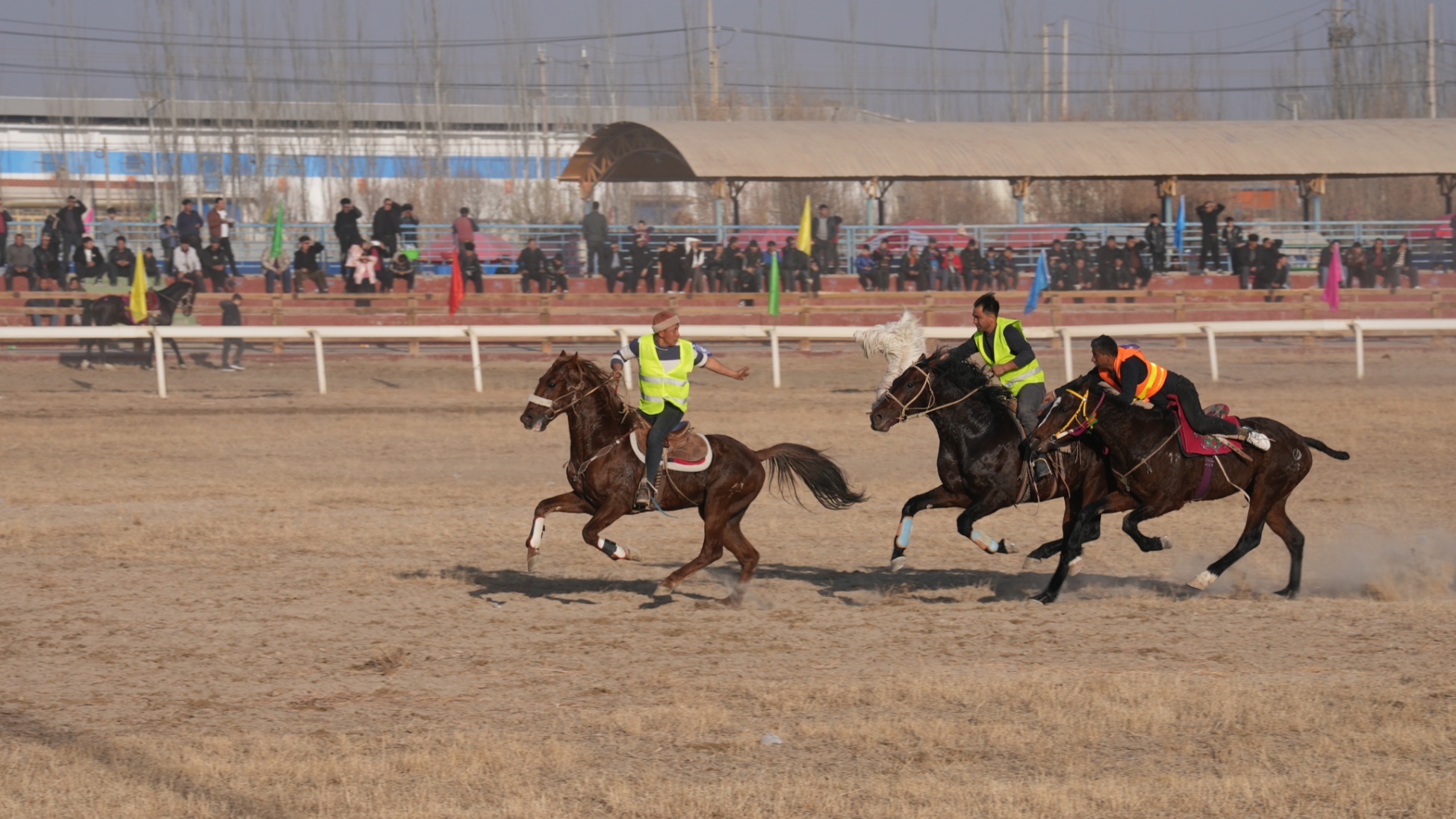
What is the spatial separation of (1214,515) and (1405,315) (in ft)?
75.3

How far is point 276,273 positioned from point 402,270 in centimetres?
253

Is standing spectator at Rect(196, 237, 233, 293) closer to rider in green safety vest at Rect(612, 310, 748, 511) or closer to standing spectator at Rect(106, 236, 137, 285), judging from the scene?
standing spectator at Rect(106, 236, 137, 285)

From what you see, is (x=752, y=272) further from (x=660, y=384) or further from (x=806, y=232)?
(x=660, y=384)

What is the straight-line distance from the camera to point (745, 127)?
38344 mm

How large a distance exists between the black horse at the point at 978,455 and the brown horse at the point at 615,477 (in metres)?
1.09

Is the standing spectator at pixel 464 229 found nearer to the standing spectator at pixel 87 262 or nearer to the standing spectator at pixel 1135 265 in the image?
the standing spectator at pixel 87 262

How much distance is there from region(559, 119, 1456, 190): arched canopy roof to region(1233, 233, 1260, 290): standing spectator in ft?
17.1

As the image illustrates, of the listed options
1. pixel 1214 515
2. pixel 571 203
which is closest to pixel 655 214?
pixel 571 203

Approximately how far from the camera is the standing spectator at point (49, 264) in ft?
89.6

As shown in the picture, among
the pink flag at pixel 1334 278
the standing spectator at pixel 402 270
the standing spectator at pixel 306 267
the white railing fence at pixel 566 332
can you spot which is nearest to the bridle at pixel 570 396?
the white railing fence at pixel 566 332

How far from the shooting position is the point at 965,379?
1046cm

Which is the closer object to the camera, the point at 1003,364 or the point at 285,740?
the point at 285,740

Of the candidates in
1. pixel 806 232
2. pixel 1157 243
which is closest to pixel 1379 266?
pixel 1157 243

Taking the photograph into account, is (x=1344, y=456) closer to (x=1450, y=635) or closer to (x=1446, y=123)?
(x=1450, y=635)
